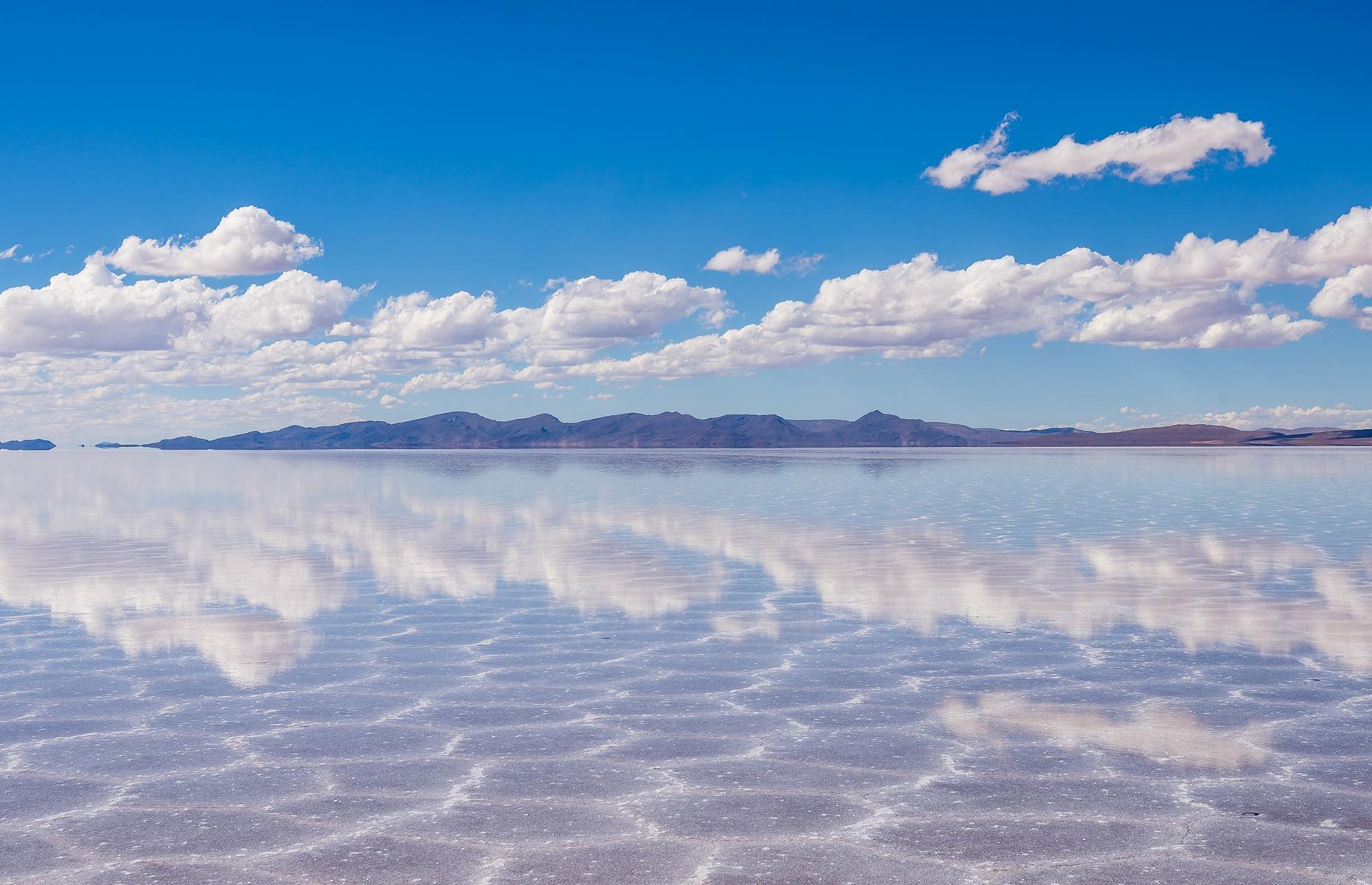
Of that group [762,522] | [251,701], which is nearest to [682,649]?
[251,701]

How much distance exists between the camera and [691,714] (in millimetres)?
10273

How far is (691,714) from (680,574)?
32.1 feet

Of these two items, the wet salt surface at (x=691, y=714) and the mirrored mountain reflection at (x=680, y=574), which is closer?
the wet salt surface at (x=691, y=714)

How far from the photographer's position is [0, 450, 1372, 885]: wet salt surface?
690 cm

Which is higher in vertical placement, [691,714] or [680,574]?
[680,574]

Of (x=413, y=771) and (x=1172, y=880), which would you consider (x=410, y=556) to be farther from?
(x=1172, y=880)

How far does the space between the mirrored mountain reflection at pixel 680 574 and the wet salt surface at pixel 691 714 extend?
0.43 ft

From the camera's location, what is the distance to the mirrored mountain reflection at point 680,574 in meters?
14.3

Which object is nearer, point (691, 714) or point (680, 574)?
point (691, 714)

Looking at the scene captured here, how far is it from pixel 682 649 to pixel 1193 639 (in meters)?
5.94

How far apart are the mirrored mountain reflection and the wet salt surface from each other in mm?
130

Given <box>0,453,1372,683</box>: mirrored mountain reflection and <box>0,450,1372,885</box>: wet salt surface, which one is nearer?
<box>0,450,1372,885</box>: wet salt surface

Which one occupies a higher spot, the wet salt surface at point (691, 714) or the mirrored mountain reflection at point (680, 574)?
the mirrored mountain reflection at point (680, 574)

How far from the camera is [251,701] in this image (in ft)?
35.5
